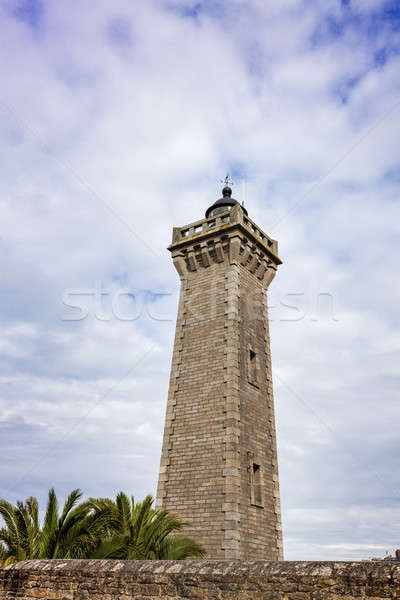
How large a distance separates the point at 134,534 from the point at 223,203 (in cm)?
1395

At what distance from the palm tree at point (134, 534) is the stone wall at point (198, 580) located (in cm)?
444

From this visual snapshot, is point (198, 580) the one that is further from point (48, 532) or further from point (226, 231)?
point (226, 231)

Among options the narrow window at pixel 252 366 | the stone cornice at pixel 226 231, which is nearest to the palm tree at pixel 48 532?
the narrow window at pixel 252 366

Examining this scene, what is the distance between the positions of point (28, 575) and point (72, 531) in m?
4.38

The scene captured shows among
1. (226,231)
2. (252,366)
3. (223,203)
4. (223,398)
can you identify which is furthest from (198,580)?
(223,203)

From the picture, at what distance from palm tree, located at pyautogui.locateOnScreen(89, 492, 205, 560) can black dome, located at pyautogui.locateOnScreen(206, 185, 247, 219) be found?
1291cm

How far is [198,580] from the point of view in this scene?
4.71m

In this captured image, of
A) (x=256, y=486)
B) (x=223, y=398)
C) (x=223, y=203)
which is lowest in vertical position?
(x=256, y=486)

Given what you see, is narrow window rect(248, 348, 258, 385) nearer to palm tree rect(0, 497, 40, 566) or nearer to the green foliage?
the green foliage

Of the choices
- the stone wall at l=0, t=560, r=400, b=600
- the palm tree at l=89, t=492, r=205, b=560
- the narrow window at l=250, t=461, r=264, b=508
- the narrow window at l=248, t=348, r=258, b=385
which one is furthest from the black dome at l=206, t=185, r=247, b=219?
the stone wall at l=0, t=560, r=400, b=600

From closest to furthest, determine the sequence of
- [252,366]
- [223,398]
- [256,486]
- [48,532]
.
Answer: [48,532] < [256,486] < [223,398] < [252,366]

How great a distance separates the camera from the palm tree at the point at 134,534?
10.4 m

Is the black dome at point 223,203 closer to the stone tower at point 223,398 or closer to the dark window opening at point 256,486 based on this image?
the stone tower at point 223,398

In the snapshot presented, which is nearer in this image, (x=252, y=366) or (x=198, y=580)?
(x=198, y=580)
